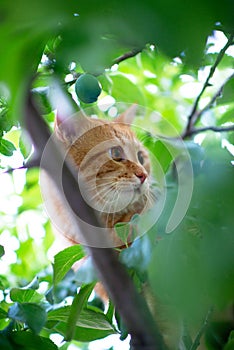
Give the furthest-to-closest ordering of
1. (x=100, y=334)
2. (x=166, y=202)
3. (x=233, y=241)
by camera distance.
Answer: (x=100, y=334)
(x=166, y=202)
(x=233, y=241)

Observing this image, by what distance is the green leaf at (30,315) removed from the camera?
64 cm

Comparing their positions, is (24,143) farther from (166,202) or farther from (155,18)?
(155,18)

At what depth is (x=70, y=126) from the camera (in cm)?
119

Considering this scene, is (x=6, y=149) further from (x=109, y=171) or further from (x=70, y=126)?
(x=109, y=171)

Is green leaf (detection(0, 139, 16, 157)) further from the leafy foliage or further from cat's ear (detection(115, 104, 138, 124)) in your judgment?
cat's ear (detection(115, 104, 138, 124))

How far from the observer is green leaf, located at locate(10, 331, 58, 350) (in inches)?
26.2

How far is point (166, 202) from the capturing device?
1.57 ft

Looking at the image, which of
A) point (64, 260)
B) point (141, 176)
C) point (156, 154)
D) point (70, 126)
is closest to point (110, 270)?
point (64, 260)

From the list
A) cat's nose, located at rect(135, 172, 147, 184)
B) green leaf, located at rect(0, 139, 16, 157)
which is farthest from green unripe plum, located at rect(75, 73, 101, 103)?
cat's nose, located at rect(135, 172, 147, 184)

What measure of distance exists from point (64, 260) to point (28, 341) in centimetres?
15

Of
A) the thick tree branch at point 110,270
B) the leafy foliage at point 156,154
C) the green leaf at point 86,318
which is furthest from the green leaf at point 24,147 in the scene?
the thick tree branch at point 110,270

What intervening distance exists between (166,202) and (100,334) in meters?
0.40

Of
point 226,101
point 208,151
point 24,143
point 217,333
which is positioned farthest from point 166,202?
point 24,143

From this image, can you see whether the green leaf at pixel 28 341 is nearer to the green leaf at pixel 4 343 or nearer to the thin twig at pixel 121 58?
the green leaf at pixel 4 343
